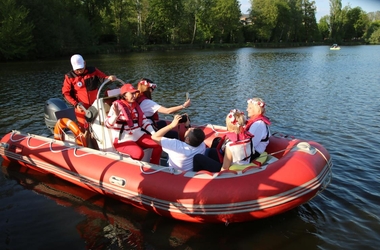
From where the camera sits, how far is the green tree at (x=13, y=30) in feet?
88.6

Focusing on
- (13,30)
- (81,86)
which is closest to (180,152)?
(81,86)

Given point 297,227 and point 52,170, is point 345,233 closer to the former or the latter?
point 297,227

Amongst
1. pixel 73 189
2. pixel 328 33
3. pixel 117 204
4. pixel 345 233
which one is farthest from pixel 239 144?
pixel 328 33

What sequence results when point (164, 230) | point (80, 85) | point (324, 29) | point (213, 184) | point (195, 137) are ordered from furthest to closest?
point (324, 29) → point (80, 85) → point (164, 230) → point (195, 137) → point (213, 184)

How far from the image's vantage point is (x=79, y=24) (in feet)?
119

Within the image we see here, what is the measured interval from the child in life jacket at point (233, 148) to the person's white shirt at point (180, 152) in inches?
3.2

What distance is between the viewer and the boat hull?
12.9 ft

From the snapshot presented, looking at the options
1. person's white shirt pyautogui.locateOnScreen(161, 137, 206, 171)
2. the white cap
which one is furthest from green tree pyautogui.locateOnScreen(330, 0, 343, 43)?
person's white shirt pyautogui.locateOnScreen(161, 137, 206, 171)

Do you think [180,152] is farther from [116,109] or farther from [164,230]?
[116,109]

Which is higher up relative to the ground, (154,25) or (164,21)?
(164,21)

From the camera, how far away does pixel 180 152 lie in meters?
4.37

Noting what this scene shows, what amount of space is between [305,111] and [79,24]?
3201 cm

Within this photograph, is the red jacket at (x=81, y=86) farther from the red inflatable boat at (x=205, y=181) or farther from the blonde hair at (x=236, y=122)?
the blonde hair at (x=236, y=122)

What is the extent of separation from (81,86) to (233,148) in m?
3.25
